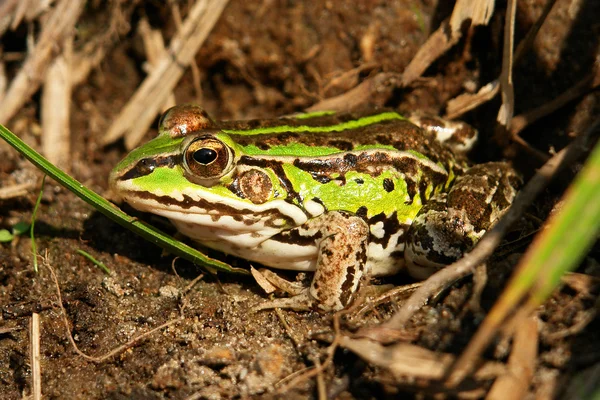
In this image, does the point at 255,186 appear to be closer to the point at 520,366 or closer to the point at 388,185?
the point at 388,185

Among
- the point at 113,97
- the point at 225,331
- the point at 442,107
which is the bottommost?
the point at 225,331

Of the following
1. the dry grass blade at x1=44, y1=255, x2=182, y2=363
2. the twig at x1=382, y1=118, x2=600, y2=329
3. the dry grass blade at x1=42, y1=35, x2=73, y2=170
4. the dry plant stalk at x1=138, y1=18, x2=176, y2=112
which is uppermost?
the dry plant stalk at x1=138, y1=18, x2=176, y2=112

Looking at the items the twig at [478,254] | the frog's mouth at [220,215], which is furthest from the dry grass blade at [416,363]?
the frog's mouth at [220,215]

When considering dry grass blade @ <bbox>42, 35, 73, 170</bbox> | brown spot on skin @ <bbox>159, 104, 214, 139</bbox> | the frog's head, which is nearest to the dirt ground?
dry grass blade @ <bbox>42, 35, 73, 170</bbox>

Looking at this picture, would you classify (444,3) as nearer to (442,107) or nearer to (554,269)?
(442,107)

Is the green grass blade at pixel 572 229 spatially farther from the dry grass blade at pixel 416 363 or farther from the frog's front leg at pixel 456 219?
the frog's front leg at pixel 456 219

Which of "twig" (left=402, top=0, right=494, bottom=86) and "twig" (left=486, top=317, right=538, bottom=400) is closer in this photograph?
"twig" (left=486, top=317, right=538, bottom=400)

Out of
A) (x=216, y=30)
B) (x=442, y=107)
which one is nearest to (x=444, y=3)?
(x=442, y=107)

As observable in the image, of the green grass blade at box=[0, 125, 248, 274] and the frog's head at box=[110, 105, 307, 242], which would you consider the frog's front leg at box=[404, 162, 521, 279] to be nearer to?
the frog's head at box=[110, 105, 307, 242]
